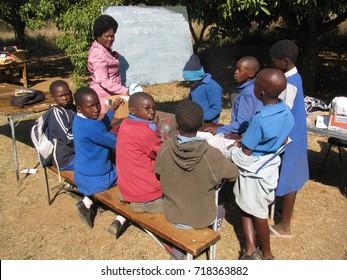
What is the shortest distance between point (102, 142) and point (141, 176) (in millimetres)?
575

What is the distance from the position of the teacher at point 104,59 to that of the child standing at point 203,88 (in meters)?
0.93

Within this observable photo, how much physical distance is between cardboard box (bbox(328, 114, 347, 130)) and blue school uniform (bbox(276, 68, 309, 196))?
0.74 metres

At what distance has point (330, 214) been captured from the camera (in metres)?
3.87

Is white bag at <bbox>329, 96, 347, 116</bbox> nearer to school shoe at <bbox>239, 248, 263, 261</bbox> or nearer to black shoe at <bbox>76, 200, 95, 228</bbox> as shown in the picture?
school shoe at <bbox>239, 248, 263, 261</bbox>

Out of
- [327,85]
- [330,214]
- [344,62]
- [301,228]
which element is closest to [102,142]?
[301,228]

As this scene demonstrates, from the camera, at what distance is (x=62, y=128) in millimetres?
3797

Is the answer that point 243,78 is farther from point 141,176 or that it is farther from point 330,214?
point 330,214

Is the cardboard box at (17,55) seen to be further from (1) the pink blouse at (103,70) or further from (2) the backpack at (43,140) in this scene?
(2) the backpack at (43,140)

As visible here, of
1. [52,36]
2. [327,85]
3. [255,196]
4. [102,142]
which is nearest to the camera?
[255,196]

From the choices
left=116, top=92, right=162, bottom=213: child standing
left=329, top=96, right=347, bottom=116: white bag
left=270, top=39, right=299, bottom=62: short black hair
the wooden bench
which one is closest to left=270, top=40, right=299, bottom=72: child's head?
left=270, top=39, right=299, bottom=62: short black hair

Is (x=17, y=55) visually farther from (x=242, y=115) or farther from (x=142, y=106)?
(x=242, y=115)

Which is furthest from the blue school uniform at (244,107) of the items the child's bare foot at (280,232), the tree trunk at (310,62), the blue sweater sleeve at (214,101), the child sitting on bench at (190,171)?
the tree trunk at (310,62)

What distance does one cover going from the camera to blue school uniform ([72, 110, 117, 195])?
3.19 metres

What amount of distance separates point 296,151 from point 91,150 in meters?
1.92
